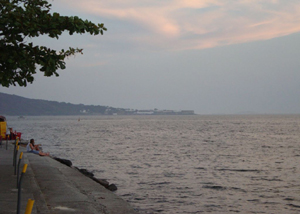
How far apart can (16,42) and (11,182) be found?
4.40m

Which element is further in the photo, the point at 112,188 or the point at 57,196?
the point at 112,188

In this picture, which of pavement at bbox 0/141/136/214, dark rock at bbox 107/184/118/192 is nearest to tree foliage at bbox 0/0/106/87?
pavement at bbox 0/141/136/214

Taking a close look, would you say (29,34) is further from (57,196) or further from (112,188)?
(112,188)

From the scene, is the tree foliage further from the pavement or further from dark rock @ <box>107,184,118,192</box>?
dark rock @ <box>107,184,118,192</box>

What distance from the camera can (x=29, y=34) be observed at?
9609 millimetres

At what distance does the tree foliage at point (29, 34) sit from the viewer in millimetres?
9297

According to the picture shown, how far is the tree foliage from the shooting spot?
930 cm

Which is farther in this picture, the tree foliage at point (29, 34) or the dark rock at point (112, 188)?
the dark rock at point (112, 188)

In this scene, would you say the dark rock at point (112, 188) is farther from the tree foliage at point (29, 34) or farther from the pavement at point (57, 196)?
the tree foliage at point (29, 34)

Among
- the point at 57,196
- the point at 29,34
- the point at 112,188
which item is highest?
the point at 29,34

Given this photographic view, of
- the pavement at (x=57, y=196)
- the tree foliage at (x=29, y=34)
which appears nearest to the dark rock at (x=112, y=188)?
the pavement at (x=57, y=196)

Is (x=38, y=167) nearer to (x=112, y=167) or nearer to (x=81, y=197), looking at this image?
(x=81, y=197)

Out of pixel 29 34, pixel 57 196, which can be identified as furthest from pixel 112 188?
pixel 29 34

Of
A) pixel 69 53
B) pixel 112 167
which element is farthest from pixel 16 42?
pixel 112 167
